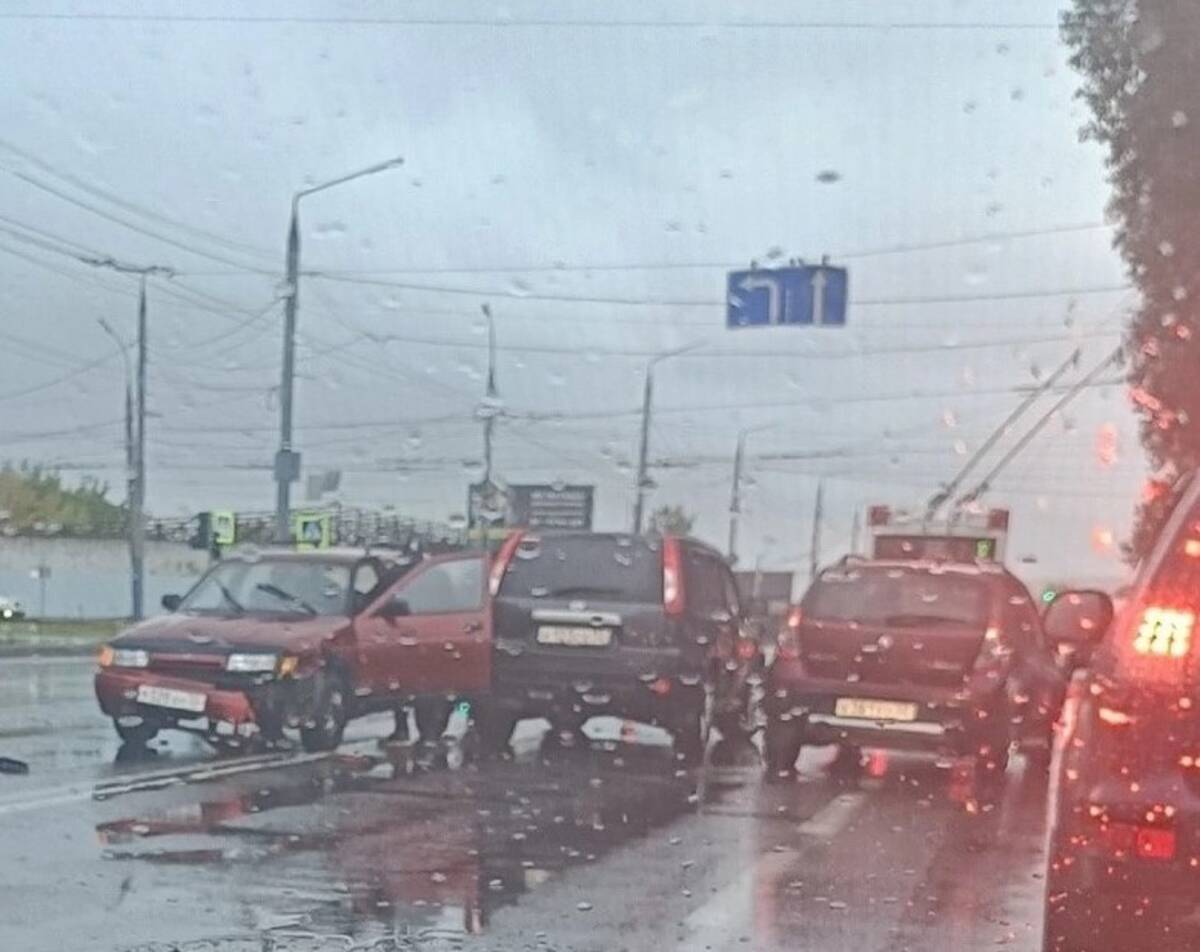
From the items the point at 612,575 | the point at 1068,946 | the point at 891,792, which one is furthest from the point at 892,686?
the point at 1068,946

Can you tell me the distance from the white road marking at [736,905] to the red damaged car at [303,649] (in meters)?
4.38

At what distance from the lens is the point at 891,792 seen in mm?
14141

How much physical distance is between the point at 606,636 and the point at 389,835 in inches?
212

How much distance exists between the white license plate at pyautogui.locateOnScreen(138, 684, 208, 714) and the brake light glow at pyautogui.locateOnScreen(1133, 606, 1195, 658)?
9345 mm

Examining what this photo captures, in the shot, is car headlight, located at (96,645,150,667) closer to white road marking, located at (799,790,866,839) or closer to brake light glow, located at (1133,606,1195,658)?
white road marking, located at (799,790,866,839)

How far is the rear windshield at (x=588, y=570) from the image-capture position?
16.2m

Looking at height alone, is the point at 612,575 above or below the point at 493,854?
above

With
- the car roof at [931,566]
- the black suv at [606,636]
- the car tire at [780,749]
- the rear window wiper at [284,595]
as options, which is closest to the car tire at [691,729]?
the black suv at [606,636]

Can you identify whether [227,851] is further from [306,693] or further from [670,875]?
[306,693]

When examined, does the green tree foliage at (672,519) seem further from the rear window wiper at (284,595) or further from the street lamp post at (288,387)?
the rear window wiper at (284,595)

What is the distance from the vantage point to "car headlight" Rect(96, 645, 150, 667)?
1477 cm

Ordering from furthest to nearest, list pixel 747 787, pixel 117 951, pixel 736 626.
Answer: pixel 736 626
pixel 747 787
pixel 117 951

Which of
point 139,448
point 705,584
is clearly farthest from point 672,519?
point 705,584

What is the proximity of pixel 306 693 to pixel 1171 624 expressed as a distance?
31.3 feet
